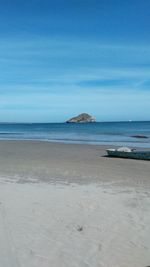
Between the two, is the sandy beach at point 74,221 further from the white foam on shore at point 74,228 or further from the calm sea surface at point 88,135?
the calm sea surface at point 88,135

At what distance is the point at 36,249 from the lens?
5.88 metres

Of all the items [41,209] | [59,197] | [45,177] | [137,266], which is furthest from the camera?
[45,177]

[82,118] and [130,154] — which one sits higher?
[82,118]

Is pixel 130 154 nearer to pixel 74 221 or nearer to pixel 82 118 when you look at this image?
pixel 74 221

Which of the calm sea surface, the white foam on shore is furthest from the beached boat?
the white foam on shore

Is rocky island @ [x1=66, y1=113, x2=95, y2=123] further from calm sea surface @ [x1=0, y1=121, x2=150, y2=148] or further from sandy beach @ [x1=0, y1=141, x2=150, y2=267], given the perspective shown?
sandy beach @ [x1=0, y1=141, x2=150, y2=267]

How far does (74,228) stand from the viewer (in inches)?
273

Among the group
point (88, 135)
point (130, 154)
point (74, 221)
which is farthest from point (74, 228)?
point (88, 135)

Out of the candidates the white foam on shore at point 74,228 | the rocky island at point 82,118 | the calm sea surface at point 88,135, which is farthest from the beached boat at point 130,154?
the rocky island at point 82,118

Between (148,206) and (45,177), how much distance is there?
5034mm

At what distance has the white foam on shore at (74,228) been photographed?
219 inches

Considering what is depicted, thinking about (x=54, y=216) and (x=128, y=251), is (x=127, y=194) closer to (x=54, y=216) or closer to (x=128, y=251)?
(x=54, y=216)

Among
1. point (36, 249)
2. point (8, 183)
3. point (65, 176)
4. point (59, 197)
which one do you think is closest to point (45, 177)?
point (65, 176)

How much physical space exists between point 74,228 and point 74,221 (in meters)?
0.42
